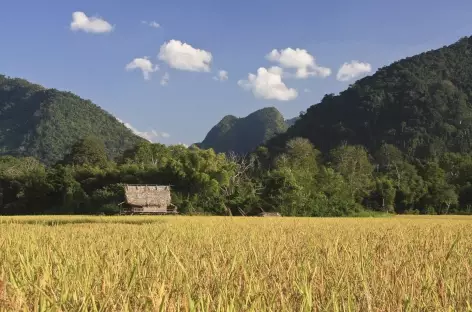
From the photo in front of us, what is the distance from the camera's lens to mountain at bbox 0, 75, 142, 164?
94.7 meters

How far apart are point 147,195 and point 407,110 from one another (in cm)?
5637

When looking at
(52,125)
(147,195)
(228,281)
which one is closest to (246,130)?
(52,125)

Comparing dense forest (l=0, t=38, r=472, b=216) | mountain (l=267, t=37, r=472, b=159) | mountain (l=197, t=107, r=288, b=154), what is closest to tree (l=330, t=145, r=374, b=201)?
dense forest (l=0, t=38, r=472, b=216)

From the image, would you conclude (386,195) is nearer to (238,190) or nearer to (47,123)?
(238,190)

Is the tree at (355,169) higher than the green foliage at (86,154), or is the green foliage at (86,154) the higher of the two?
the green foliage at (86,154)

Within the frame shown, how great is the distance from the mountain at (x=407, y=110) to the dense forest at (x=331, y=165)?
19 centimetres

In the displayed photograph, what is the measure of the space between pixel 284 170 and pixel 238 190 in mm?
3577

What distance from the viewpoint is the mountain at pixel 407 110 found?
67688 millimetres

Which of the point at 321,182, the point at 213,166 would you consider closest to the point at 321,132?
the point at 321,182

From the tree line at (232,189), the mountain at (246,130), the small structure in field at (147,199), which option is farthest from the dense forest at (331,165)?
→ the mountain at (246,130)

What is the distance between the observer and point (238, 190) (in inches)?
1330

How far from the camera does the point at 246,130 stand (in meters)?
157

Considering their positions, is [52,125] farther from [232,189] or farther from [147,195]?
[147,195]

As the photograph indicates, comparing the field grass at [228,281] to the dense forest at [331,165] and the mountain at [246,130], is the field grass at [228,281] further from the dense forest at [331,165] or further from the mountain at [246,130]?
the mountain at [246,130]
